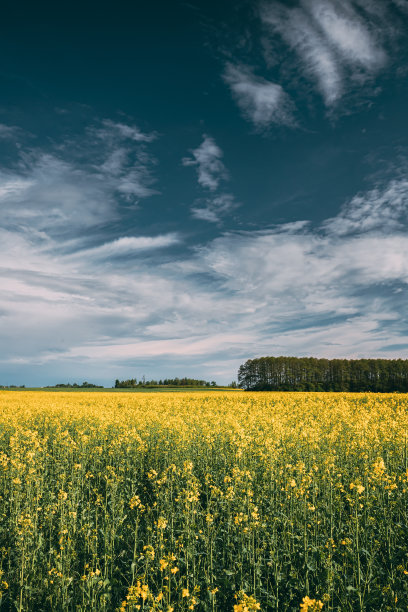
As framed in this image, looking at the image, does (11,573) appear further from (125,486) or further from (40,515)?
(125,486)

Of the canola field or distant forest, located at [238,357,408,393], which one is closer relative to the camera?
the canola field

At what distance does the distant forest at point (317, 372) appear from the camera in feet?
258

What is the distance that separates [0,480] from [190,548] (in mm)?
6716

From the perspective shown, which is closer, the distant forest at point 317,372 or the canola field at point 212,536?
the canola field at point 212,536

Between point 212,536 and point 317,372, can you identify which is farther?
point 317,372

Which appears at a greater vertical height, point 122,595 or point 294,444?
point 294,444

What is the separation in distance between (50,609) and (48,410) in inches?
655

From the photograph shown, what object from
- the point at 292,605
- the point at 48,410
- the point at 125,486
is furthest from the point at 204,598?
the point at 48,410

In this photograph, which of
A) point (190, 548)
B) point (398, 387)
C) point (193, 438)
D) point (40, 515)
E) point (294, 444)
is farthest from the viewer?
point (398, 387)

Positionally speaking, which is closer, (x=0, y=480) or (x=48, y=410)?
(x=0, y=480)

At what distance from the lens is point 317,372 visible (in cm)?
9219

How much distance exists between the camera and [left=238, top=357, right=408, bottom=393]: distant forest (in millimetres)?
78562

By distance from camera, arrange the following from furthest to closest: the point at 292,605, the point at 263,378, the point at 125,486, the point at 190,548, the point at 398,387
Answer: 1. the point at 263,378
2. the point at 398,387
3. the point at 125,486
4. the point at 190,548
5. the point at 292,605

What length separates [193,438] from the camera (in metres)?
12.4
